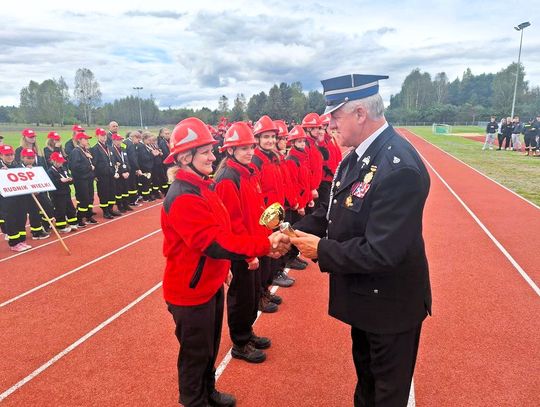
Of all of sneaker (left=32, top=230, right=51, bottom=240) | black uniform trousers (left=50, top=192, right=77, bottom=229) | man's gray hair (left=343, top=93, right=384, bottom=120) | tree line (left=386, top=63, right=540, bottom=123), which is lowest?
sneaker (left=32, top=230, right=51, bottom=240)

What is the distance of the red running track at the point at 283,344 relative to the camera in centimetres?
362

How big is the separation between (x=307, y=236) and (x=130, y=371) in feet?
9.44

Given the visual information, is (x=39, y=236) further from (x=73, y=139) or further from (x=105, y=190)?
(x=73, y=139)

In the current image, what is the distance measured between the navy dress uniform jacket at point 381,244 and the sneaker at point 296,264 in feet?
14.4

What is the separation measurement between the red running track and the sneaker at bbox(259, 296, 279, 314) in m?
0.11

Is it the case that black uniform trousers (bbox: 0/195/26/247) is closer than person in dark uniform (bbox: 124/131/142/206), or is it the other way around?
black uniform trousers (bbox: 0/195/26/247)

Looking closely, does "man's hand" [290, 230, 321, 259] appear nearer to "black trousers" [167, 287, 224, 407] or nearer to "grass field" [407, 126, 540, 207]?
"black trousers" [167, 287, 224, 407]

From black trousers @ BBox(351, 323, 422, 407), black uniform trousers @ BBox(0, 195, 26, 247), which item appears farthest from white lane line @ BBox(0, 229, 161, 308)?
black trousers @ BBox(351, 323, 422, 407)

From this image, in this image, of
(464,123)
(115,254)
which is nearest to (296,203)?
(115,254)

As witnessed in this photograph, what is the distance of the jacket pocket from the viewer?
2861mm

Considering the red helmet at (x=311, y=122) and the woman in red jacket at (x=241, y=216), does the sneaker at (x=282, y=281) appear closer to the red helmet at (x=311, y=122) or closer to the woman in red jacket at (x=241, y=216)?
the woman in red jacket at (x=241, y=216)

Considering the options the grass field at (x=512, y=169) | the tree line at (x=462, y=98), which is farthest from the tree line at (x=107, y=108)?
the grass field at (x=512, y=169)

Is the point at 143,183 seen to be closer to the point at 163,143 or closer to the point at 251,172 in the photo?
the point at 163,143

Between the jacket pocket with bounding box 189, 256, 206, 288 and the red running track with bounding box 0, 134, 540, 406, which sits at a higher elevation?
the jacket pocket with bounding box 189, 256, 206, 288
